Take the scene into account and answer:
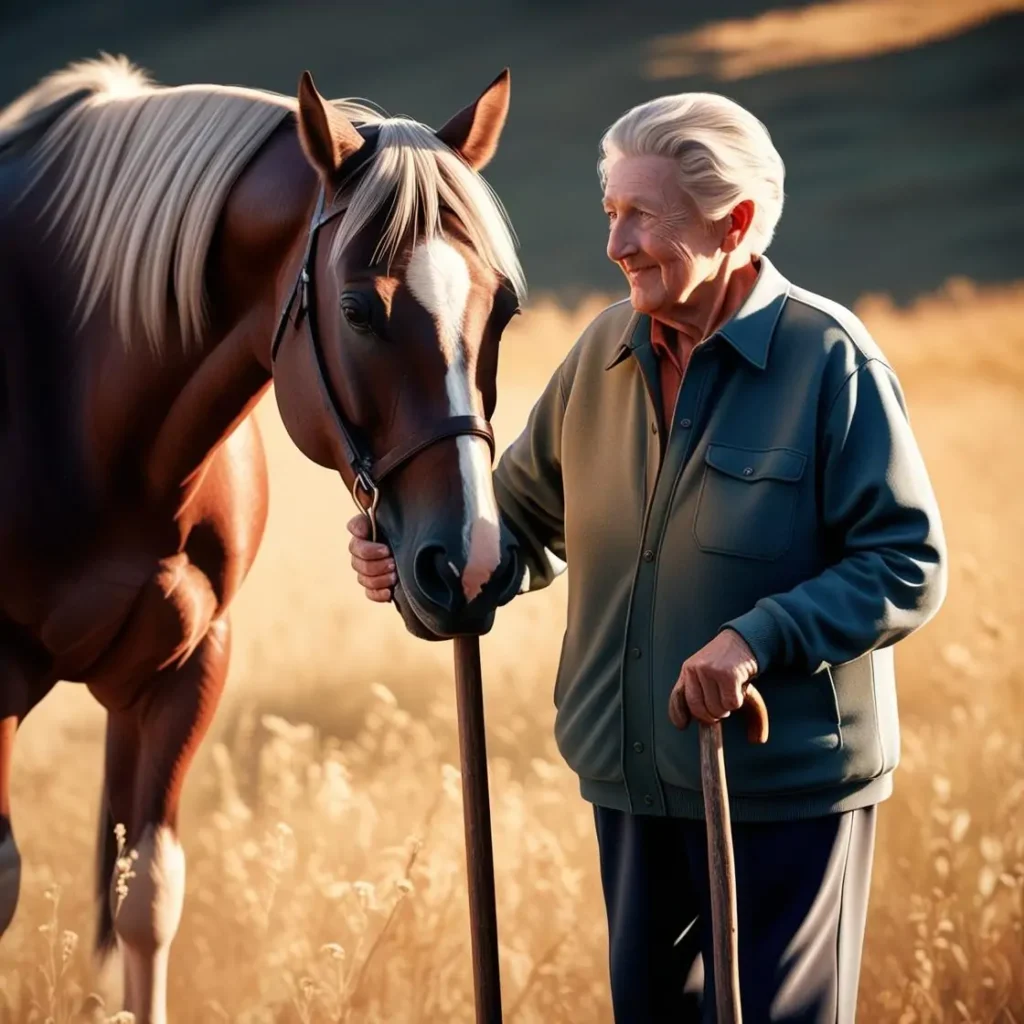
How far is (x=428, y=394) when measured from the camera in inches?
73.8

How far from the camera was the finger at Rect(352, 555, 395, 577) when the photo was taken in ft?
6.20

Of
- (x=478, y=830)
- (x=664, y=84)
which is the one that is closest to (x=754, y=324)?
(x=478, y=830)

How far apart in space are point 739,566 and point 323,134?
87cm

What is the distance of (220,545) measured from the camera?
2525 mm

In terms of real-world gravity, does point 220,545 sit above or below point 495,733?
above

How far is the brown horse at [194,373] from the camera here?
6.16 feet

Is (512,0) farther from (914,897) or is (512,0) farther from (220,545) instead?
(914,897)

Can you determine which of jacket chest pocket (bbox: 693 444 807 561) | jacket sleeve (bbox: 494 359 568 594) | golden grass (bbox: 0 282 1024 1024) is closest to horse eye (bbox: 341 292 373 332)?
jacket sleeve (bbox: 494 359 568 594)

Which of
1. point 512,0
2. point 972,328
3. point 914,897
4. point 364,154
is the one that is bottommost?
point 914,897

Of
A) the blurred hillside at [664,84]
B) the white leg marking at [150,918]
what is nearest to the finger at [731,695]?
the white leg marking at [150,918]

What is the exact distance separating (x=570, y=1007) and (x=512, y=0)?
3.73 m

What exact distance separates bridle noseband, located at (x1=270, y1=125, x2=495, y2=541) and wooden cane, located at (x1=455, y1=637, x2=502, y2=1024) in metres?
0.25

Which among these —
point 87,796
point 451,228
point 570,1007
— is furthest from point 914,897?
point 87,796

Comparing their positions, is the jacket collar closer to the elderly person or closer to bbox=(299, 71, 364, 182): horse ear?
the elderly person
